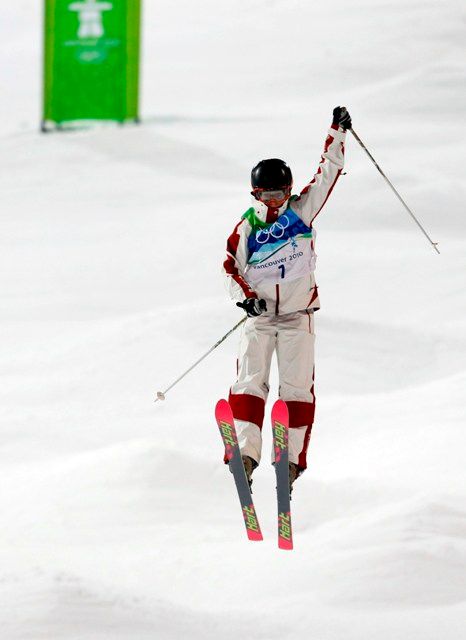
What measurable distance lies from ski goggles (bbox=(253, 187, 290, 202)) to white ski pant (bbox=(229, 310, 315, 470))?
0.55 metres

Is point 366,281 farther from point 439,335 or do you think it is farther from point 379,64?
point 379,64

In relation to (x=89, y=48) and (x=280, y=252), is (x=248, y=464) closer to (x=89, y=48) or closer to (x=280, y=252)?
(x=280, y=252)

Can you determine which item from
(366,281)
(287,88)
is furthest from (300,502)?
(287,88)

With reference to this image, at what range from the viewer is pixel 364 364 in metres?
13.3

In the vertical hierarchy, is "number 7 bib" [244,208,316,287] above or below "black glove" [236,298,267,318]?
above

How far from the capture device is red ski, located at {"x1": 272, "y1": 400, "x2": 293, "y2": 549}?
6.41 meters

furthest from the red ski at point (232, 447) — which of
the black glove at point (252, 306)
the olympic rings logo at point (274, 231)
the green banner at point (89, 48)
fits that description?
the green banner at point (89, 48)

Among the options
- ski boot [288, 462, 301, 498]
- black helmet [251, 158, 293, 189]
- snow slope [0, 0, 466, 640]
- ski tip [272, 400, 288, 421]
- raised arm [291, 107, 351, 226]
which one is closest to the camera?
black helmet [251, 158, 293, 189]

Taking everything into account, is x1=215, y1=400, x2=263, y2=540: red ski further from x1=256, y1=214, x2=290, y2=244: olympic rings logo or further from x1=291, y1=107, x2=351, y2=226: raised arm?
x1=291, y1=107, x2=351, y2=226: raised arm

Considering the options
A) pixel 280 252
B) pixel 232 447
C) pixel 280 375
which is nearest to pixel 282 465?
pixel 232 447

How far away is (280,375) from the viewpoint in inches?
254

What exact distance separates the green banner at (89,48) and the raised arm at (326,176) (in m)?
14.1

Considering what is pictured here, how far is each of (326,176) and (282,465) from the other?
137 cm

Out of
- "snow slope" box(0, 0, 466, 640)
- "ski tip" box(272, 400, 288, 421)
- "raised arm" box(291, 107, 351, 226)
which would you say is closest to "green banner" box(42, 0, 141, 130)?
"snow slope" box(0, 0, 466, 640)
